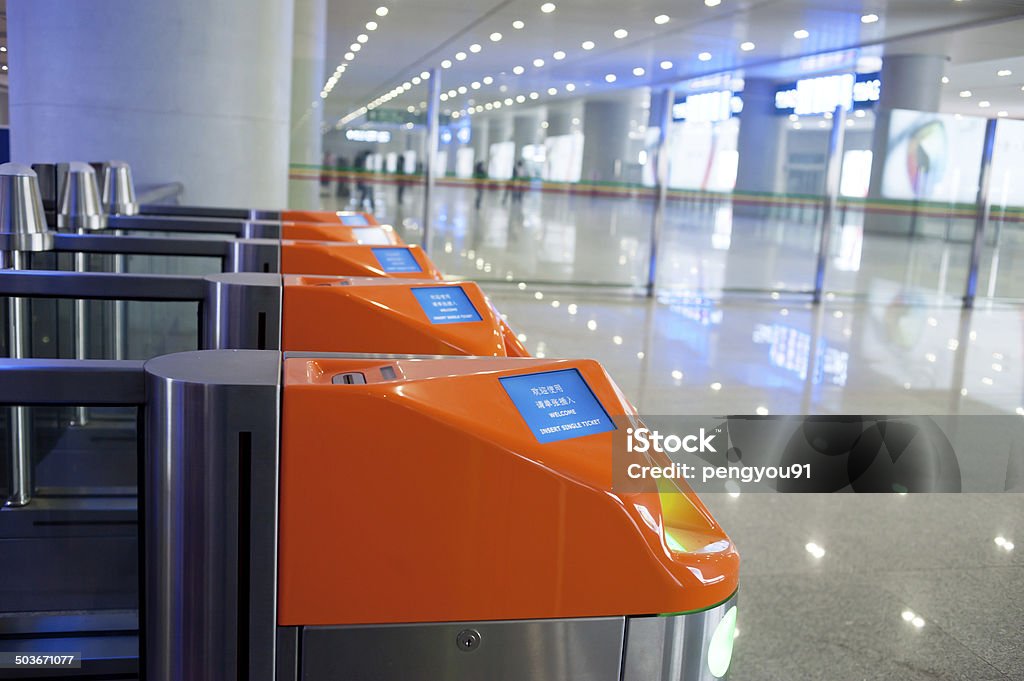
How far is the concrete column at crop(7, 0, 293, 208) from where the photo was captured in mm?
4688

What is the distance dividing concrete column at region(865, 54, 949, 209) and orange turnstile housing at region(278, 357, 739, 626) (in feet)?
35.2

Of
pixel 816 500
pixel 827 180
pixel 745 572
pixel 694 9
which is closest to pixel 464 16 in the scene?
pixel 694 9

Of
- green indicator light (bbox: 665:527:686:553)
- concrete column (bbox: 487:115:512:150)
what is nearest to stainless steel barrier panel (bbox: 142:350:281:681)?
green indicator light (bbox: 665:527:686:553)

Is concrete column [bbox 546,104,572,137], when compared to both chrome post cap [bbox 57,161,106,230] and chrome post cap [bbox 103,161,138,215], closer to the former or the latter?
chrome post cap [bbox 103,161,138,215]

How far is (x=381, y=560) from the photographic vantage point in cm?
117

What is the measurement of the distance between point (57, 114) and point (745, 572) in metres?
3.77

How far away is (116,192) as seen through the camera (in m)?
3.68

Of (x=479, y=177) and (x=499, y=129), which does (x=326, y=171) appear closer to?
(x=479, y=177)

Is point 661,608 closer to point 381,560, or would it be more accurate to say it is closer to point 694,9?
point 381,560

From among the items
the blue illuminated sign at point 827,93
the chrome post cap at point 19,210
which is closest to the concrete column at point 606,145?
the blue illuminated sign at point 827,93

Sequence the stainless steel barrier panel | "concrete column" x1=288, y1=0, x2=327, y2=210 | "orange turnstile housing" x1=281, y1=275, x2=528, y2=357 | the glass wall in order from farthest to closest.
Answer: the glass wall → "concrete column" x1=288, y1=0, x2=327, y2=210 → "orange turnstile housing" x1=281, y1=275, x2=528, y2=357 → the stainless steel barrier panel

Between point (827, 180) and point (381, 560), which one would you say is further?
point (827, 180)

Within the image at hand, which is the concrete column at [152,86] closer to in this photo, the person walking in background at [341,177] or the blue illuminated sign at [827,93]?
the person walking in background at [341,177]

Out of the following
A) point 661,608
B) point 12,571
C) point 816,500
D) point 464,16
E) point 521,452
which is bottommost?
point 816,500
